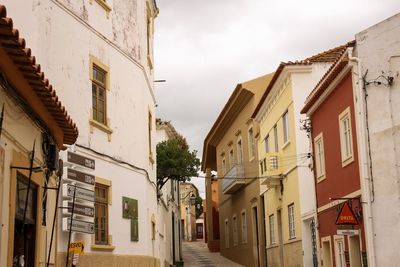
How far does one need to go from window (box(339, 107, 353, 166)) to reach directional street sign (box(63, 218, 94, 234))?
6148mm

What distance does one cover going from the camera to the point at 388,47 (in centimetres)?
1470

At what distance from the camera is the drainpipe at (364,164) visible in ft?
46.6

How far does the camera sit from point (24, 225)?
8.99 metres

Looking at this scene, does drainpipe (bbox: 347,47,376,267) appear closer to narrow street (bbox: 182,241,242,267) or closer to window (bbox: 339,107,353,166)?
window (bbox: 339,107,353,166)

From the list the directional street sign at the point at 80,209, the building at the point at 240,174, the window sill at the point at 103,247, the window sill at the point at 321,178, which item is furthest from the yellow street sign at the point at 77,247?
the building at the point at 240,174

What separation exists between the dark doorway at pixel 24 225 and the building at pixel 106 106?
3.57m

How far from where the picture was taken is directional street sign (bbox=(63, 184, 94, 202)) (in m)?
12.8

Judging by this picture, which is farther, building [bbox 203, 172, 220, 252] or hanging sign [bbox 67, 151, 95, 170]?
building [bbox 203, 172, 220, 252]

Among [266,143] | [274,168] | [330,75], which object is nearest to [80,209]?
[330,75]

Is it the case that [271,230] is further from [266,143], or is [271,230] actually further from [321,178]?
[321,178]

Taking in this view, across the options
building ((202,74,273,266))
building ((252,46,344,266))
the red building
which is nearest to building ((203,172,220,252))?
building ((202,74,273,266))

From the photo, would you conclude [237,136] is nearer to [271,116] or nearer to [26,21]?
[271,116]

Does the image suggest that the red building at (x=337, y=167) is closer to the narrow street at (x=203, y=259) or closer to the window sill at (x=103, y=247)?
the window sill at (x=103, y=247)

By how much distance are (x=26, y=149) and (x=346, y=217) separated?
8.30 meters
